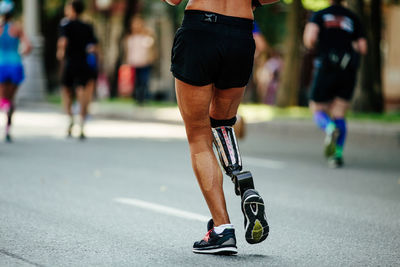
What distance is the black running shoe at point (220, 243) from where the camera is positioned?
487 cm

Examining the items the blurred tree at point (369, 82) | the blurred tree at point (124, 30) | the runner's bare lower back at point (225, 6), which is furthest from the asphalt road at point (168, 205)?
the blurred tree at point (124, 30)

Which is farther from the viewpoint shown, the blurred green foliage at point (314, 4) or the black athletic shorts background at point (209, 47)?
the blurred green foliage at point (314, 4)

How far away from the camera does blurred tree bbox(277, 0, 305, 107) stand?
19.7 metres

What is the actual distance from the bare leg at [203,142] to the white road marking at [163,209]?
128 centimetres

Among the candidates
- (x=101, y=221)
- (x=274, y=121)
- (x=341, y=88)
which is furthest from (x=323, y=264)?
(x=274, y=121)

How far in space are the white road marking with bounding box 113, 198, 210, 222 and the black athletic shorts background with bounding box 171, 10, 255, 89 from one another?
1.62 metres

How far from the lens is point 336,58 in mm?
10227

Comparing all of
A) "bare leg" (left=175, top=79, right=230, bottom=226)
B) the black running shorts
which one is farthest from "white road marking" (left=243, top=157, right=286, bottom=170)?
"bare leg" (left=175, top=79, right=230, bottom=226)

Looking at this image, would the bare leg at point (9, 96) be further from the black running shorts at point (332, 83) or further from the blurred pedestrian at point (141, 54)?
the blurred pedestrian at point (141, 54)

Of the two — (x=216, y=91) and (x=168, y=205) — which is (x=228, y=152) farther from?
(x=168, y=205)

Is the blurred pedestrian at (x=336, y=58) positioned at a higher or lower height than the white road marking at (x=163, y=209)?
higher

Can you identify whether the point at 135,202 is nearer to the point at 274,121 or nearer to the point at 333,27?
the point at 333,27

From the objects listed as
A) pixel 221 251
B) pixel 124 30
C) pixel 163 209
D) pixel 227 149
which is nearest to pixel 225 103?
pixel 227 149

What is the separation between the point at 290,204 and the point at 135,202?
4.08 feet
